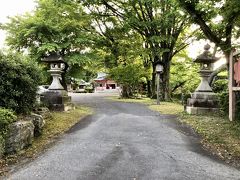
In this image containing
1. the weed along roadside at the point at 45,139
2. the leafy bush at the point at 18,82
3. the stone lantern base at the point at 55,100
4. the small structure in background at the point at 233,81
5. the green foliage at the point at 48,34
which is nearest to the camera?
the weed along roadside at the point at 45,139

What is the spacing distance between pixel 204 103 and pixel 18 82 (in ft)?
24.6

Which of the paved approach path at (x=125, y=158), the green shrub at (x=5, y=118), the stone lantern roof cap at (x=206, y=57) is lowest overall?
the paved approach path at (x=125, y=158)

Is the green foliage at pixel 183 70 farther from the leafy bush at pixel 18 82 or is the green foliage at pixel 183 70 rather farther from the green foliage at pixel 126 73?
the leafy bush at pixel 18 82

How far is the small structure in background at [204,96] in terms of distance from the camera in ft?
40.4

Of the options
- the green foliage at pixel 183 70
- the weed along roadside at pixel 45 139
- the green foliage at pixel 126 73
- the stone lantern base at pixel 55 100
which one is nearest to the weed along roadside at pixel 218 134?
the weed along roadside at pixel 45 139

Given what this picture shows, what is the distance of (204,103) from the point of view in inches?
487

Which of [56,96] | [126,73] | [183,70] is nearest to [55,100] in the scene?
[56,96]

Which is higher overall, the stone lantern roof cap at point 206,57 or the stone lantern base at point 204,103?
the stone lantern roof cap at point 206,57

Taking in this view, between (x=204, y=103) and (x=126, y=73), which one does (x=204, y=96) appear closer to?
(x=204, y=103)

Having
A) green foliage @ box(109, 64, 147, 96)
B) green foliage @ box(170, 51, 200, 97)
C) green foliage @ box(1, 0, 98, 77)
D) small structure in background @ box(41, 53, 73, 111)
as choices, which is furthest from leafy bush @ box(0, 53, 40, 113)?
green foliage @ box(170, 51, 200, 97)

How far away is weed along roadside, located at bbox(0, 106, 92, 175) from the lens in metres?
6.07

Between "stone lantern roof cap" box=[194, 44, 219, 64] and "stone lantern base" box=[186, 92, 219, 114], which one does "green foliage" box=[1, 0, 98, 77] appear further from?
"stone lantern base" box=[186, 92, 219, 114]

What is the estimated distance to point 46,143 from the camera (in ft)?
24.7

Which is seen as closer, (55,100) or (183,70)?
(55,100)
